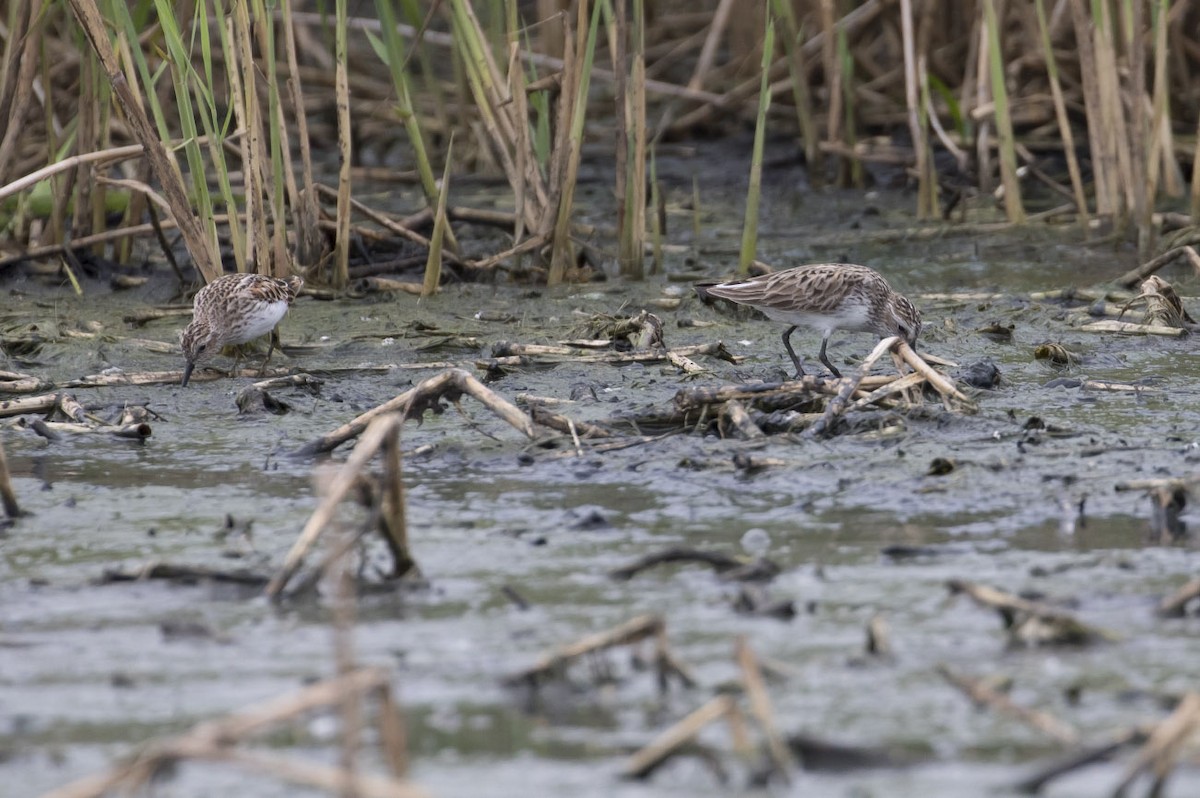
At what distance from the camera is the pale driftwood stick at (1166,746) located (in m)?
3.09

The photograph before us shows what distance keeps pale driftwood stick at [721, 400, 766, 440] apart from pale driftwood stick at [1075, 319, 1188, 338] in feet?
8.84

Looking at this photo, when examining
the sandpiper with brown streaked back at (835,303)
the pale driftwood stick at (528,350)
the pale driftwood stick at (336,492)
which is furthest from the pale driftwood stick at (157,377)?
the pale driftwood stick at (336,492)

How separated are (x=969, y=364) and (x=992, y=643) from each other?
11.7 ft

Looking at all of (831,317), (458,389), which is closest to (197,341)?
(458,389)

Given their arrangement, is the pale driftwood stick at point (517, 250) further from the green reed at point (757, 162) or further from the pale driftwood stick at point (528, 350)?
the pale driftwood stick at point (528, 350)

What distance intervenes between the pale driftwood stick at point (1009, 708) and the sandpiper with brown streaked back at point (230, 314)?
4.53 meters

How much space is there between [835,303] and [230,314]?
9.19ft

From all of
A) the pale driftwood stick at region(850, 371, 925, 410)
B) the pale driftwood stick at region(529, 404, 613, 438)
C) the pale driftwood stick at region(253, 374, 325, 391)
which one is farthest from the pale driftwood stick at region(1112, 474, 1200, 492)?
the pale driftwood stick at region(253, 374, 325, 391)

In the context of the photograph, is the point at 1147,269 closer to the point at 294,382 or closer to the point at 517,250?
the point at 517,250

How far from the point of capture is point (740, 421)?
630 cm

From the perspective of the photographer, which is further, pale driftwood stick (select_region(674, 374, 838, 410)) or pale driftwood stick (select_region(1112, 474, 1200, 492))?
pale driftwood stick (select_region(674, 374, 838, 410))

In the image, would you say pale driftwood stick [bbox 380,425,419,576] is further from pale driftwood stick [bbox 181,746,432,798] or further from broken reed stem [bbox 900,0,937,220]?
broken reed stem [bbox 900,0,937,220]

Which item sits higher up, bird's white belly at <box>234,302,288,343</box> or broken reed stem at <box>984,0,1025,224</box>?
broken reed stem at <box>984,0,1025,224</box>

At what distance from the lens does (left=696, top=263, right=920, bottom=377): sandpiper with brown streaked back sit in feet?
25.3
